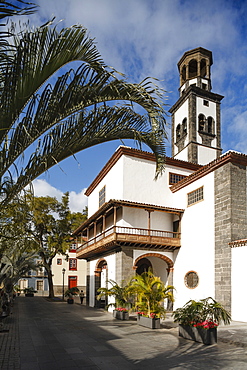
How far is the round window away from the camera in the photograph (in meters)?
18.3

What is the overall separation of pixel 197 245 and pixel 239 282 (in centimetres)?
378

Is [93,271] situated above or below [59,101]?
below

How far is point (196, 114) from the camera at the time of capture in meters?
29.2

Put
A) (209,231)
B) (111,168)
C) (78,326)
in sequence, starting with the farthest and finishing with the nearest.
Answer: (111,168) < (209,231) < (78,326)

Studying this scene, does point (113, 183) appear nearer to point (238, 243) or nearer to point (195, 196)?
point (195, 196)

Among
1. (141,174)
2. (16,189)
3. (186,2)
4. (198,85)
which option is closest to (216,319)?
(16,189)

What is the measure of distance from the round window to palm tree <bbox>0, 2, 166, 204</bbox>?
14.3 meters

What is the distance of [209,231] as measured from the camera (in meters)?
17.8

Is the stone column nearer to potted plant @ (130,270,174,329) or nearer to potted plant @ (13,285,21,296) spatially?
potted plant @ (130,270,174,329)

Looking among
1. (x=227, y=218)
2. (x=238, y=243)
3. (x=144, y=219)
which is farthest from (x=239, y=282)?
(x=144, y=219)

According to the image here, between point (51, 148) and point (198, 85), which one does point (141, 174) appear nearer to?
point (198, 85)

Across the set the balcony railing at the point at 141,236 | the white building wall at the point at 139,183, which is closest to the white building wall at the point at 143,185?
the white building wall at the point at 139,183

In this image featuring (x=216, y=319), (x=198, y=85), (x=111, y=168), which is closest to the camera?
(x=216, y=319)

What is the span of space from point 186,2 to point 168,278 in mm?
17382
